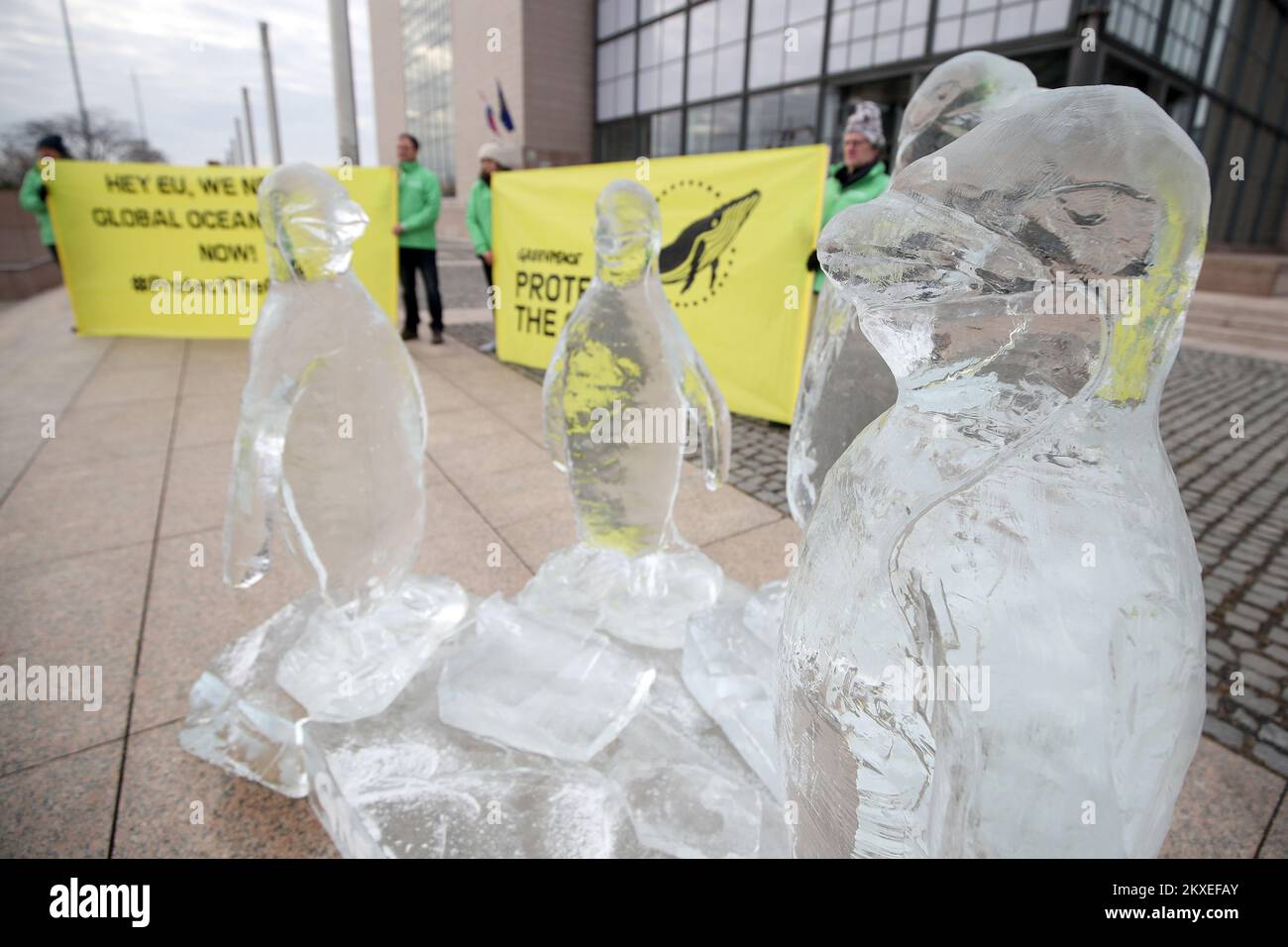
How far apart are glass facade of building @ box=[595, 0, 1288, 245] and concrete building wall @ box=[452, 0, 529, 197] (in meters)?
2.01

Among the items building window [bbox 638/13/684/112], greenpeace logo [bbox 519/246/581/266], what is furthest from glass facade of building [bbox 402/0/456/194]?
greenpeace logo [bbox 519/246/581/266]

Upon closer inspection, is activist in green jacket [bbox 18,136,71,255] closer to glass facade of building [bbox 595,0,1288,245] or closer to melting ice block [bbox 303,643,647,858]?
melting ice block [bbox 303,643,647,858]

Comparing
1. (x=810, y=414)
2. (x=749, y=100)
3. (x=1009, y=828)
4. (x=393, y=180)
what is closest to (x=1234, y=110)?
(x=749, y=100)

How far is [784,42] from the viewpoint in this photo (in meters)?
12.1

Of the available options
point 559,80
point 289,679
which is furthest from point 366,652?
point 559,80

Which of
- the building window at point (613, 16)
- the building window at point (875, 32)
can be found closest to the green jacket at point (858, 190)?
the building window at point (875, 32)

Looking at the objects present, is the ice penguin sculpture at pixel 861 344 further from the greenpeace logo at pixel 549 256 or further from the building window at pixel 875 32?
the building window at pixel 875 32

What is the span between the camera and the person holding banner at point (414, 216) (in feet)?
20.5

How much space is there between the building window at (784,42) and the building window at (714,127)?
712 mm

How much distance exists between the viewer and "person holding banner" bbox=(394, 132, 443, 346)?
246 inches

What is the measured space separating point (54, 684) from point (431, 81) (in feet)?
77.6

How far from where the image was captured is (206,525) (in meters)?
3.11

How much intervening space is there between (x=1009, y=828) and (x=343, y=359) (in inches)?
57.9
